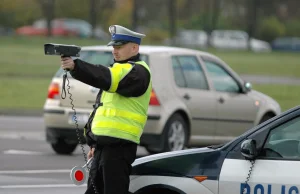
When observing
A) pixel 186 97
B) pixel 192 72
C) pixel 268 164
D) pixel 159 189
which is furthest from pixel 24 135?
pixel 268 164

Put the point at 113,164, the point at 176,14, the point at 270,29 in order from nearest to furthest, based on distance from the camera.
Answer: the point at 113,164 < the point at 176,14 < the point at 270,29

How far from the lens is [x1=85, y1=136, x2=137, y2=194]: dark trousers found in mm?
6777

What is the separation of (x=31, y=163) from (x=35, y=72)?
22.0m

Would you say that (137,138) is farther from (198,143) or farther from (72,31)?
(72,31)

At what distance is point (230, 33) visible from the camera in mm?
80250

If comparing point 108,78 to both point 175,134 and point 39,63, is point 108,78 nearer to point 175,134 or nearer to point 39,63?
point 175,134

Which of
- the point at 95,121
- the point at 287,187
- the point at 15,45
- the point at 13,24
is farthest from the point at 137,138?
the point at 13,24

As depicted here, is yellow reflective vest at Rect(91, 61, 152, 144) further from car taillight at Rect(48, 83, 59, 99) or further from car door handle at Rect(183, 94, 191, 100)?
car taillight at Rect(48, 83, 59, 99)

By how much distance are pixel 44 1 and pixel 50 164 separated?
189ft

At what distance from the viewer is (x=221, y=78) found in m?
14.5

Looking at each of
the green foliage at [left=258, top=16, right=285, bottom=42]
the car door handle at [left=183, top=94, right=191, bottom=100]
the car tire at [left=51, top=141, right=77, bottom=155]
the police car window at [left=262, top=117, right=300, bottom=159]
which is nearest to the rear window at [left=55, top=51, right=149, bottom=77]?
the car door handle at [left=183, top=94, right=191, bottom=100]

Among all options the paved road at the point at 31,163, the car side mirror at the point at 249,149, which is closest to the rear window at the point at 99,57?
the paved road at the point at 31,163

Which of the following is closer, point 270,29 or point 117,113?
point 117,113

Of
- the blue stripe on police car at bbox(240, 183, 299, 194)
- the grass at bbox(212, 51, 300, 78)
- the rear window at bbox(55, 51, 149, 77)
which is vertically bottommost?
the grass at bbox(212, 51, 300, 78)
